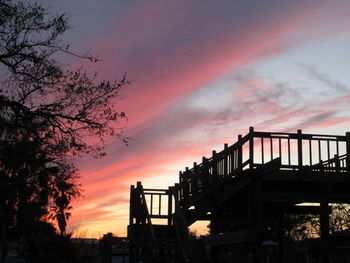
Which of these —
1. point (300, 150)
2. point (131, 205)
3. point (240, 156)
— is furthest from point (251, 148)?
point (131, 205)

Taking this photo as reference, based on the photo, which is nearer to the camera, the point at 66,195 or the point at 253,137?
the point at 253,137

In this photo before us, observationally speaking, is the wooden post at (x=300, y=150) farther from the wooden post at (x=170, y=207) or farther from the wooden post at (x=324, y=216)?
the wooden post at (x=170, y=207)

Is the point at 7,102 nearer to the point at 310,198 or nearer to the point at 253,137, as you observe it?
the point at 253,137

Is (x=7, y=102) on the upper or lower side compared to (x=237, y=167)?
upper

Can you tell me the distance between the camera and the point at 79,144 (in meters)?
20.0

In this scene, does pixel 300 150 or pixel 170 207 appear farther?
pixel 170 207

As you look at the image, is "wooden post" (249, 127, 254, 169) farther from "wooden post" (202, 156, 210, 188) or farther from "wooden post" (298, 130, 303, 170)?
"wooden post" (202, 156, 210, 188)

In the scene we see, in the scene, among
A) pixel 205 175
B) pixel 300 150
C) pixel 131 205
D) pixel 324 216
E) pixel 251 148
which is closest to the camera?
pixel 251 148

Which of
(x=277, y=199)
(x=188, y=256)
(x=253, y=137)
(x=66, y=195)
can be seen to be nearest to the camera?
(x=188, y=256)

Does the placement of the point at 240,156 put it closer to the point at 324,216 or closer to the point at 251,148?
the point at 251,148

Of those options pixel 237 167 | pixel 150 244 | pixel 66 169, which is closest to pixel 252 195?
pixel 237 167

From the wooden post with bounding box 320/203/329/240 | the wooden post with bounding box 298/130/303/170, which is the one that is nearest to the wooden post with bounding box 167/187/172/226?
the wooden post with bounding box 298/130/303/170

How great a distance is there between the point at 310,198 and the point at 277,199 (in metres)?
1.35

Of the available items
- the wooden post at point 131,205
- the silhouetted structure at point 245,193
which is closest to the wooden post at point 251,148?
the silhouetted structure at point 245,193
